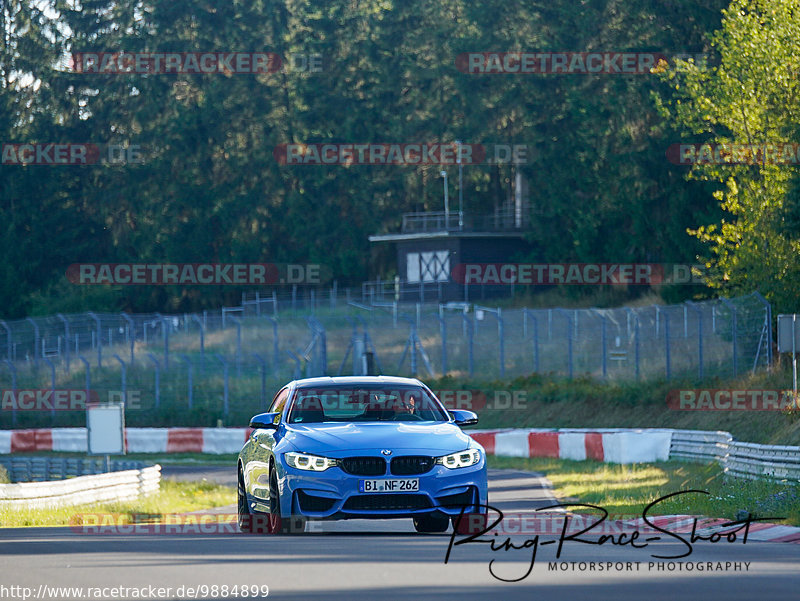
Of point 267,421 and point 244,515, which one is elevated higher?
point 267,421

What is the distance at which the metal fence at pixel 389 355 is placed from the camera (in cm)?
3322

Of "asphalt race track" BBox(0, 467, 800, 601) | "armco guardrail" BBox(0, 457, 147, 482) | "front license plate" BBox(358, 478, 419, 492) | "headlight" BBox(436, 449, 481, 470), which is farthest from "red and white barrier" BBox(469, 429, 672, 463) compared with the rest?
"front license plate" BBox(358, 478, 419, 492)

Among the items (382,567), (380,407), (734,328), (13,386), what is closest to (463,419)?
(380,407)

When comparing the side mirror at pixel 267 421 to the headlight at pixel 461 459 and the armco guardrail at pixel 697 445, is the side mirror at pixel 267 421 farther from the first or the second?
the armco guardrail at pixel 697 445

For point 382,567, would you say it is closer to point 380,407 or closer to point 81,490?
point 380,407

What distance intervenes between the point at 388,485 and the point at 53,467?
18169mm

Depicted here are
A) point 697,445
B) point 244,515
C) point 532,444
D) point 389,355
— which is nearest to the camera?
point 244,515

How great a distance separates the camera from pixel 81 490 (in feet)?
65.9

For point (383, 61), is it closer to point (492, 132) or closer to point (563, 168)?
point (492, 132)

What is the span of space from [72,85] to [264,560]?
274 ft

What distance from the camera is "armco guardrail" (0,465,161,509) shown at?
18859 millimetres

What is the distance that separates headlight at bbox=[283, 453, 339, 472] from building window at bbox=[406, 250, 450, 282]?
58935mm

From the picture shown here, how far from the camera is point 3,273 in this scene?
282 ft

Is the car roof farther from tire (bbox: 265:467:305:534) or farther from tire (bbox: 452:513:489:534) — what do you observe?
tire (bbox: 452:513:489:534)
